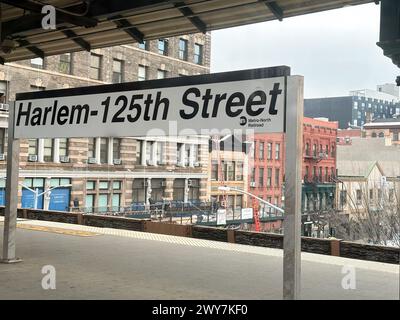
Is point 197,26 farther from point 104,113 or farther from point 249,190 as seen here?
point 249,190

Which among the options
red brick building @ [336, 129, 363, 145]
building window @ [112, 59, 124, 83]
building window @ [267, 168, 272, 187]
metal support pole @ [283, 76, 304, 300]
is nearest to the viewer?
metal support pole @ [283, 76, 304, 300]

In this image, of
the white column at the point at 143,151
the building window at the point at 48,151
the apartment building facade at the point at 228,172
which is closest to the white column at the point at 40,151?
the building window at the point at 48,151

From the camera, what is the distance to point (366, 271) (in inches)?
344

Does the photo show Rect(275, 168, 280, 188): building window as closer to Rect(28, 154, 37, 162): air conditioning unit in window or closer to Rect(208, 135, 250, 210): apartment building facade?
Rect(208, 135, 250, 210): apartment building facade

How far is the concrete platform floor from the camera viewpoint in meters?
7.02

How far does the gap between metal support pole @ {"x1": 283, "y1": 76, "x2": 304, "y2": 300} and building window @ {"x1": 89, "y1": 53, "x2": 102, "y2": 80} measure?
29.1 metres

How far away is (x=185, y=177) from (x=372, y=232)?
44.0ft

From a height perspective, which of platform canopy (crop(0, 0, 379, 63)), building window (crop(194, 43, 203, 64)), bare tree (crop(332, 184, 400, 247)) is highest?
building window (crop(194, 43, 203, 64))

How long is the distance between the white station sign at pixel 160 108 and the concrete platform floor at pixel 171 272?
88.3 inches

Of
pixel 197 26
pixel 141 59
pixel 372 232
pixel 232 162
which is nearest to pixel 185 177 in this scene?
pixel 232 162

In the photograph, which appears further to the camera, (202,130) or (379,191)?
(379,191)

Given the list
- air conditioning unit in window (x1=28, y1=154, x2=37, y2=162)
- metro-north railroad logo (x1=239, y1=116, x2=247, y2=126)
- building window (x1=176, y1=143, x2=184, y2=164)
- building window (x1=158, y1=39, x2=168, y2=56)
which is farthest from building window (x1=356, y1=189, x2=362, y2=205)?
→ metro-north railroad logo (x1=239, y1=116, x2=247, y2=126)

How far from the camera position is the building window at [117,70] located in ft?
113

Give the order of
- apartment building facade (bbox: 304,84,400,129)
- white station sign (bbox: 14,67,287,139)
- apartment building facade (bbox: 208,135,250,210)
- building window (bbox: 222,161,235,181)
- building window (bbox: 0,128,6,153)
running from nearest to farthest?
white station sign (bbox: 14,67,287,139) → building window (bbox: 0,128,6,153) → apartment building facade (bbox: 208,135,250,210) → building window (bbox: 222,161,235,181) → apartment building facade (bbox: 304,84,400,129)
